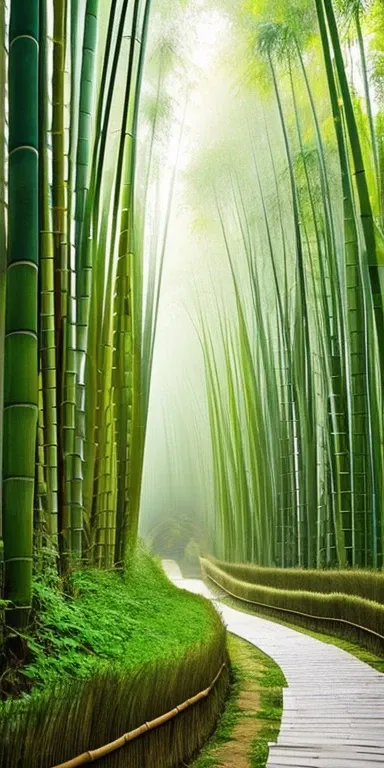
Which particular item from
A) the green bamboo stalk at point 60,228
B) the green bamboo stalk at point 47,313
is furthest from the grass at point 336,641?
the green bamboo stalk at point 47,313

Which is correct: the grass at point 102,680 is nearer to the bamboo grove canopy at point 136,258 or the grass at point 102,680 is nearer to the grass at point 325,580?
the bamboo grove canopy at point 136,258

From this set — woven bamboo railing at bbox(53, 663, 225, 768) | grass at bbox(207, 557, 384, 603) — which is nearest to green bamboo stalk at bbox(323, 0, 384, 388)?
grass at bbox(207, 557, 384, 603)

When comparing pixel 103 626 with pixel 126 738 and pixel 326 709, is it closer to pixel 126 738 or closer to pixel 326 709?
pixel 126 738

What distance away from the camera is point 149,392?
475 cm

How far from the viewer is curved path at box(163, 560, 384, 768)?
2.06 m

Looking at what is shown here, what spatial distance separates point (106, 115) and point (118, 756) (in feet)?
6.79

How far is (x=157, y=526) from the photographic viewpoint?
675 inches

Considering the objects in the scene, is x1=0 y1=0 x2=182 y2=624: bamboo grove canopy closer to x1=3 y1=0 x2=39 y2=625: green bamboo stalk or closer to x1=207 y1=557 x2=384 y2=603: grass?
x1=3 y1=0 x2=39 y2=625: green bamboo stalk

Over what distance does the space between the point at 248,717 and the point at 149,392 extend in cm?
236

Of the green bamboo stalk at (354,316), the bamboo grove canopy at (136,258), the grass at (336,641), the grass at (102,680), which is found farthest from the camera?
the green bamboo stalk at (354,316)

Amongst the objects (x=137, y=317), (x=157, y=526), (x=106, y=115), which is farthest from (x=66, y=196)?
(x=157, y=526)

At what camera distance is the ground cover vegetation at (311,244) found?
163 inches

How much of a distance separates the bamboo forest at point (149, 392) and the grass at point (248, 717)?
0.05ft

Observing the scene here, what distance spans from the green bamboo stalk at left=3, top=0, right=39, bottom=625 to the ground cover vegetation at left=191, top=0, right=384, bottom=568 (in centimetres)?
214
